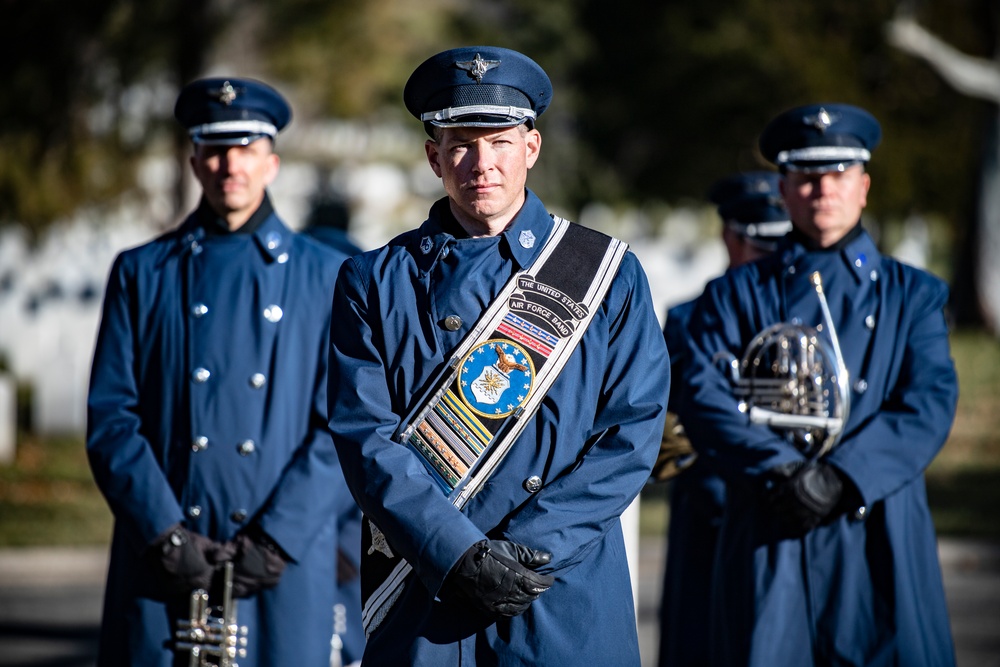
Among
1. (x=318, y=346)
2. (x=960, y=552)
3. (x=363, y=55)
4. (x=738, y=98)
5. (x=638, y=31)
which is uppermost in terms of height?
(x=638, y=31)

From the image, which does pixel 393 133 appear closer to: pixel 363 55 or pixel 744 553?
pixel 363 55

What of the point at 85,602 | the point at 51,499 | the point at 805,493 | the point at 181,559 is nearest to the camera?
the point at 181,559

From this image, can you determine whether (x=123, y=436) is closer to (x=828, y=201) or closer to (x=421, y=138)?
(x=828, y=201)

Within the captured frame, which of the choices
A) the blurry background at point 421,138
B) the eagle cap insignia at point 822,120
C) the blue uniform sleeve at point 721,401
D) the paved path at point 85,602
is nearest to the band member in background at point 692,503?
the blue uniform sleeve at point 721,401

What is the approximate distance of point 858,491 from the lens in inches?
176

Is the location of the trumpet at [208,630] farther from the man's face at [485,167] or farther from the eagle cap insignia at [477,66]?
the eagle cap insignia at [477,66]

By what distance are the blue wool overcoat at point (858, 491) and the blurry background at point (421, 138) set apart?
16.8ft

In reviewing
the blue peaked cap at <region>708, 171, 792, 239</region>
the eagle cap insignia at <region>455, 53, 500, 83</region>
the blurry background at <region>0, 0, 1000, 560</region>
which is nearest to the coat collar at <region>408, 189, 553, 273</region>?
the eagle cap insignia at <region>455, 53, 500, 83</region>

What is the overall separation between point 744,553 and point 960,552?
5.86 meters

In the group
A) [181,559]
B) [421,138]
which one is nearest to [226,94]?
[181,559]

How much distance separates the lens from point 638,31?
3388cm

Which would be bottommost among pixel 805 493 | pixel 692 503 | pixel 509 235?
pixel 692 503

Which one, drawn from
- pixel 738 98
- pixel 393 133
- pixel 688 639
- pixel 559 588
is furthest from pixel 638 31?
pixel 559 588

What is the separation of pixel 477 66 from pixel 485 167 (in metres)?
0.26
